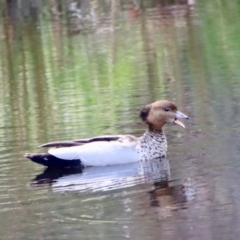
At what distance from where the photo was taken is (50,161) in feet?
30.9

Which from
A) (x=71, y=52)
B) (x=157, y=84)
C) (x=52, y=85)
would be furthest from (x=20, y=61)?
(x=157, y=84)

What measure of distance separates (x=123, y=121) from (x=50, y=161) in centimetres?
197

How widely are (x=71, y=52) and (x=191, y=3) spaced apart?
930cm

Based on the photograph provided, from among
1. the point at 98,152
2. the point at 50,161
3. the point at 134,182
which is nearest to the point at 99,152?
the point at 98,152

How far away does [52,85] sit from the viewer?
48.5ft

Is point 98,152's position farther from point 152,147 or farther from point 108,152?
point 152,147

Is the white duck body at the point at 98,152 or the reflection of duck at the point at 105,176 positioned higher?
the white duck body at the point at 98,152

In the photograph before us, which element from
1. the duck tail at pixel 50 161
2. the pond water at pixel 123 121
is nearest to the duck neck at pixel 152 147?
the pond water at pixel 123 121

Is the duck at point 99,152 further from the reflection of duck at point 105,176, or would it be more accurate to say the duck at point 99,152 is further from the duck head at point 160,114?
the duck head at point 160,114

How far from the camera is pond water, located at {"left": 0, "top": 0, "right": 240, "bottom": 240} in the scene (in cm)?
721

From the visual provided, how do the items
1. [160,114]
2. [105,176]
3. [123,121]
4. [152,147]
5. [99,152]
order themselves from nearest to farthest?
[105,176], [99,152], [152,147], [160,114], [123,121]

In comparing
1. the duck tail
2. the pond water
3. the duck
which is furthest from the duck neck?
the duck tail

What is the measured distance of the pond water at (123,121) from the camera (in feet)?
23.6

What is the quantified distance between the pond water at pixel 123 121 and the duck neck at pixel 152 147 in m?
0.11
